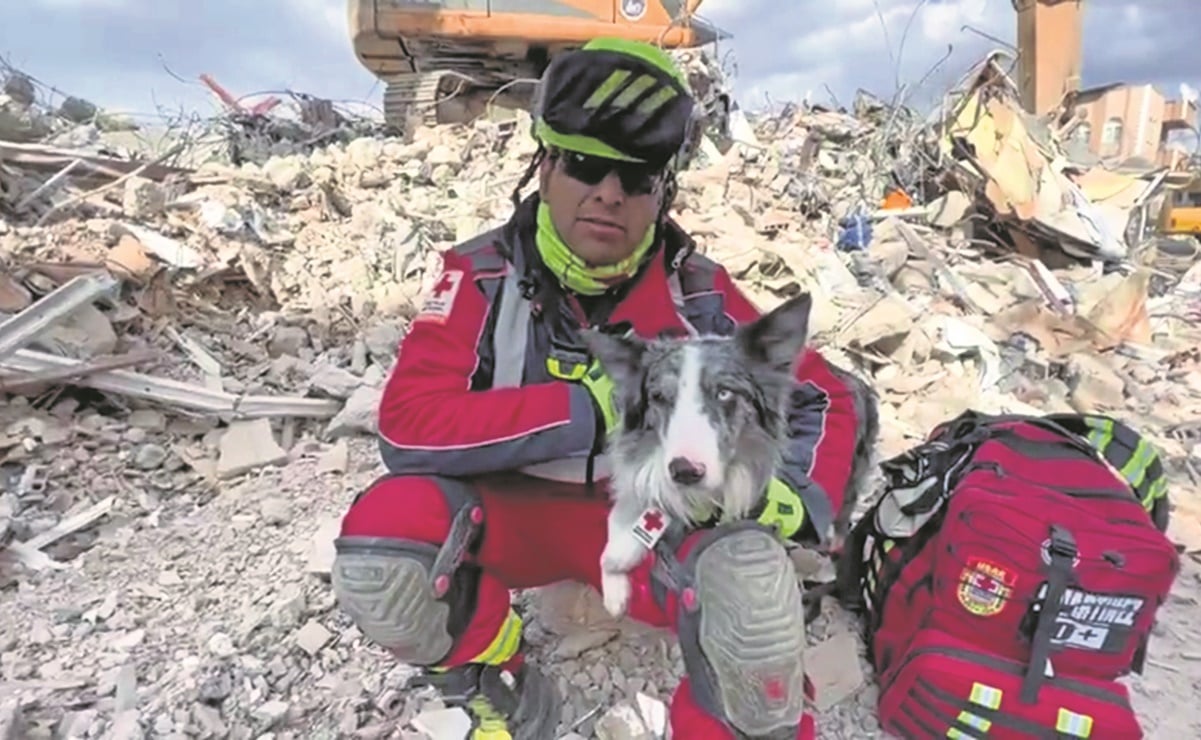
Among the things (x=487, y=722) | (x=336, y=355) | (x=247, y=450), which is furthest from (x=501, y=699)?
(x=336, y=355)

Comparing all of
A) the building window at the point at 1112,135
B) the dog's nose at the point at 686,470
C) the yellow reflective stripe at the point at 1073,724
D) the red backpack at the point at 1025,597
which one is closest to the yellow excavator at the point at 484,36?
the building window at the point at 1112,135

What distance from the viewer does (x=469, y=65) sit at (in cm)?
978

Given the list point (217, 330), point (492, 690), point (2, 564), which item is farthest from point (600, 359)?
point (217, 330)

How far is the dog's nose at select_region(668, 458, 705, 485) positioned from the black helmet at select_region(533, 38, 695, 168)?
23.7 inches

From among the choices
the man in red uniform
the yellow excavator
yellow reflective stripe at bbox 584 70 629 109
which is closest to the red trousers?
the man in red uniform

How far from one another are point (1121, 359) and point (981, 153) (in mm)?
2205

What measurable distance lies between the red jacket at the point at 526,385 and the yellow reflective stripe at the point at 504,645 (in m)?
0.36

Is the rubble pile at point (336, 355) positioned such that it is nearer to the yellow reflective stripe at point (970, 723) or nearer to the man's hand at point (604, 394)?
the yellow reflective stripe at point (970, 723)

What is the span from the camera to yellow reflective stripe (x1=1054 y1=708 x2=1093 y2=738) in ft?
5.81

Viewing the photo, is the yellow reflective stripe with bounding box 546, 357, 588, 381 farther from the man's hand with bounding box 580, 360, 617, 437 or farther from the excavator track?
the excavator track

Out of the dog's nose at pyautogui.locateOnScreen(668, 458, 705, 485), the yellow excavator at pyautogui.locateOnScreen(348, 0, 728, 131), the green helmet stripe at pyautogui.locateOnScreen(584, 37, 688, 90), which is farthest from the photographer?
the yellow excavator at pyautogui.locateOnScreen(348, 0, 728, 131)

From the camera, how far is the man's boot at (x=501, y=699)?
1.86m

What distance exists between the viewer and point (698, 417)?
1541mm

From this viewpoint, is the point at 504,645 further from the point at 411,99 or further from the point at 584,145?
the point at 411,99
